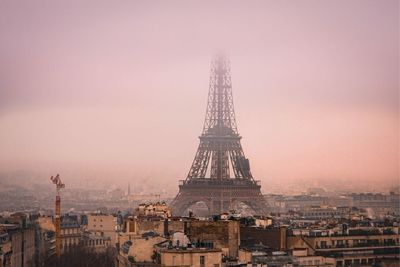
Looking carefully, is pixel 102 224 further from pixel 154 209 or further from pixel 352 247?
pixel 352 247

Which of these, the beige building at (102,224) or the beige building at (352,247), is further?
the beige building at (102,224)

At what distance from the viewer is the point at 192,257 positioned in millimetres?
13758

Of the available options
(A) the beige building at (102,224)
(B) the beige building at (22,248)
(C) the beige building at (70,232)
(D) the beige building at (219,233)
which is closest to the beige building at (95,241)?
(C) the beige building at (70,232)

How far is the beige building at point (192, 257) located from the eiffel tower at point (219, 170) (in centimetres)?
1433

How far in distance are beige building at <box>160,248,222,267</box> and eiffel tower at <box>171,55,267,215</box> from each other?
47.0ft

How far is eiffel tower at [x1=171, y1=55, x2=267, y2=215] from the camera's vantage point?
94.7ft

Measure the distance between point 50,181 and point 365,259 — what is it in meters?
10.4

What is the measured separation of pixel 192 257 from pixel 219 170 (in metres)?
15.9

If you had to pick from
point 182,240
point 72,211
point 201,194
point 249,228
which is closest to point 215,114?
point 201,194

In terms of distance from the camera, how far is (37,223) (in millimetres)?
25781

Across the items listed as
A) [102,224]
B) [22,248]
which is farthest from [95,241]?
[22,248]

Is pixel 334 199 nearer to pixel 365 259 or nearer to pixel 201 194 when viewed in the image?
pixel 201 194

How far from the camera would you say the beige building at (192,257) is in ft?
45.2

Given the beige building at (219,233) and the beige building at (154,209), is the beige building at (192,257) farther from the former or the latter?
the beige building at (154,209)
